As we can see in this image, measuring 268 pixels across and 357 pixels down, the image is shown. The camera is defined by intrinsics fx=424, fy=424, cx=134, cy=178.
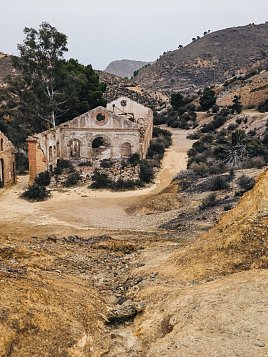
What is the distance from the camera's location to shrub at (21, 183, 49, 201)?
945 inches

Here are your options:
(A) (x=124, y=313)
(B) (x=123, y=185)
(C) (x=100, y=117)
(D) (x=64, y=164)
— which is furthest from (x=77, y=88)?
(A) (x=124, y=313)

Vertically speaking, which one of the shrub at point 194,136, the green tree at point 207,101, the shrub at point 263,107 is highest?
the green tree at point 207,101

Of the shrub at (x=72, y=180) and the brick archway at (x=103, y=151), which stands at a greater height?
the brick archway at (x=103, y=151)

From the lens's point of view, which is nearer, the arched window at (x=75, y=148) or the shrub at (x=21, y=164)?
the shrub at (x=21, y=164)

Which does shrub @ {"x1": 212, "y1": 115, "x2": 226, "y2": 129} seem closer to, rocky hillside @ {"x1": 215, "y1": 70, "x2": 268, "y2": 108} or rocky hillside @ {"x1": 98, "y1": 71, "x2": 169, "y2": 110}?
rocky hillside @ {"x1": 215, "y1": 70, "x2": 268, "y2": 108}

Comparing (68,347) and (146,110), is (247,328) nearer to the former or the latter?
(68,347)

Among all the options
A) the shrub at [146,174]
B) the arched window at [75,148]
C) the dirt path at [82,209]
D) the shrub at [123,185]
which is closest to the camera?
the dirt path at [82,209]

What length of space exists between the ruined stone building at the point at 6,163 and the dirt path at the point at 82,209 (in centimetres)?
73

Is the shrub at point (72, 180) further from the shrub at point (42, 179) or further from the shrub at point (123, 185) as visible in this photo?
the shrub at point (123, 185)

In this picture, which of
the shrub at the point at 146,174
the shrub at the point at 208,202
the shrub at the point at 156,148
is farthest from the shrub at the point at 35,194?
the shrub at the point at 156,148

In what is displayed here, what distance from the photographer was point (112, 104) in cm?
4172

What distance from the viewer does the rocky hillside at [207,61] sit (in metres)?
94.3

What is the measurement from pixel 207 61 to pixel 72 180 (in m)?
81.0

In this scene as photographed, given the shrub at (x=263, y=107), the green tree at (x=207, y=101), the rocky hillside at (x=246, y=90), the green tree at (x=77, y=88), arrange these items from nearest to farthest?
1. the green tree at (x=77, y=88)
2. the shrub at (x=263, y=107)
3. the rocky hillside at (x=246, y=90)
4. the green tree at (x=207, y=101)
